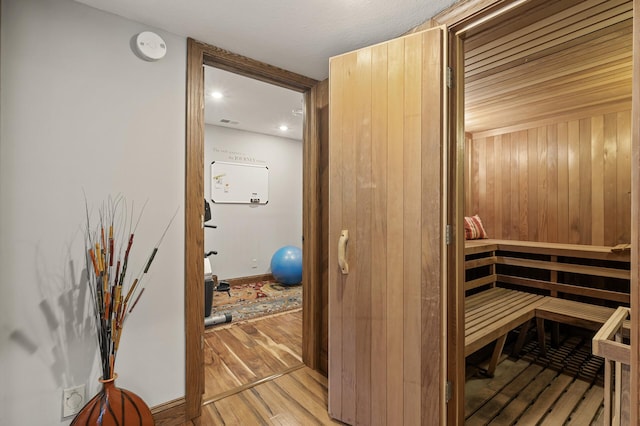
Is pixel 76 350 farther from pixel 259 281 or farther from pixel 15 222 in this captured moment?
pixel 259 281

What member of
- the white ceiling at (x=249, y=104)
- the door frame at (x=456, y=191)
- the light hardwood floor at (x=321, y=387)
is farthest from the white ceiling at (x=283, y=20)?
the light hardwood floor at (x=321, y=387)

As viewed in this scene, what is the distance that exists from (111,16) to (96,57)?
236 millimetres

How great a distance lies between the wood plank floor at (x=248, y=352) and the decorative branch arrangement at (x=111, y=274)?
2.69 ft

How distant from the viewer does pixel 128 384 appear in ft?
5.17

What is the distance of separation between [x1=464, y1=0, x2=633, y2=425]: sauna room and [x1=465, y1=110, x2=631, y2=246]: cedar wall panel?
0.01 m

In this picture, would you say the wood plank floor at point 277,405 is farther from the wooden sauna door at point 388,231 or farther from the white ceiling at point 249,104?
the white ceiling at point 249,104

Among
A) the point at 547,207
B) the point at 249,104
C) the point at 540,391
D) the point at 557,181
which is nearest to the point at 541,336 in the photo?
the point at 540,391

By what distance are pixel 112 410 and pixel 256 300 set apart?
2.65m

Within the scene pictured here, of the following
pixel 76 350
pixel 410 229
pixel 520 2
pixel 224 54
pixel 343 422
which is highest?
pixel 224 54

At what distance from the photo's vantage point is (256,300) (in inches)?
156

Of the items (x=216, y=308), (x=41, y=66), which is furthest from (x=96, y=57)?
(x=216, y=308)

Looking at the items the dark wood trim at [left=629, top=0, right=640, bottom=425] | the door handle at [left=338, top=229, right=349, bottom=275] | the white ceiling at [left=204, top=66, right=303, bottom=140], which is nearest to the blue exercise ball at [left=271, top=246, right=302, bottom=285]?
the white ceiling at [left=204, top=66, right=303, bottom=140]

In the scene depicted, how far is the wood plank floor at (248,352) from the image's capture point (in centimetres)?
215

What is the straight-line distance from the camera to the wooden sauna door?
1.40 meters
